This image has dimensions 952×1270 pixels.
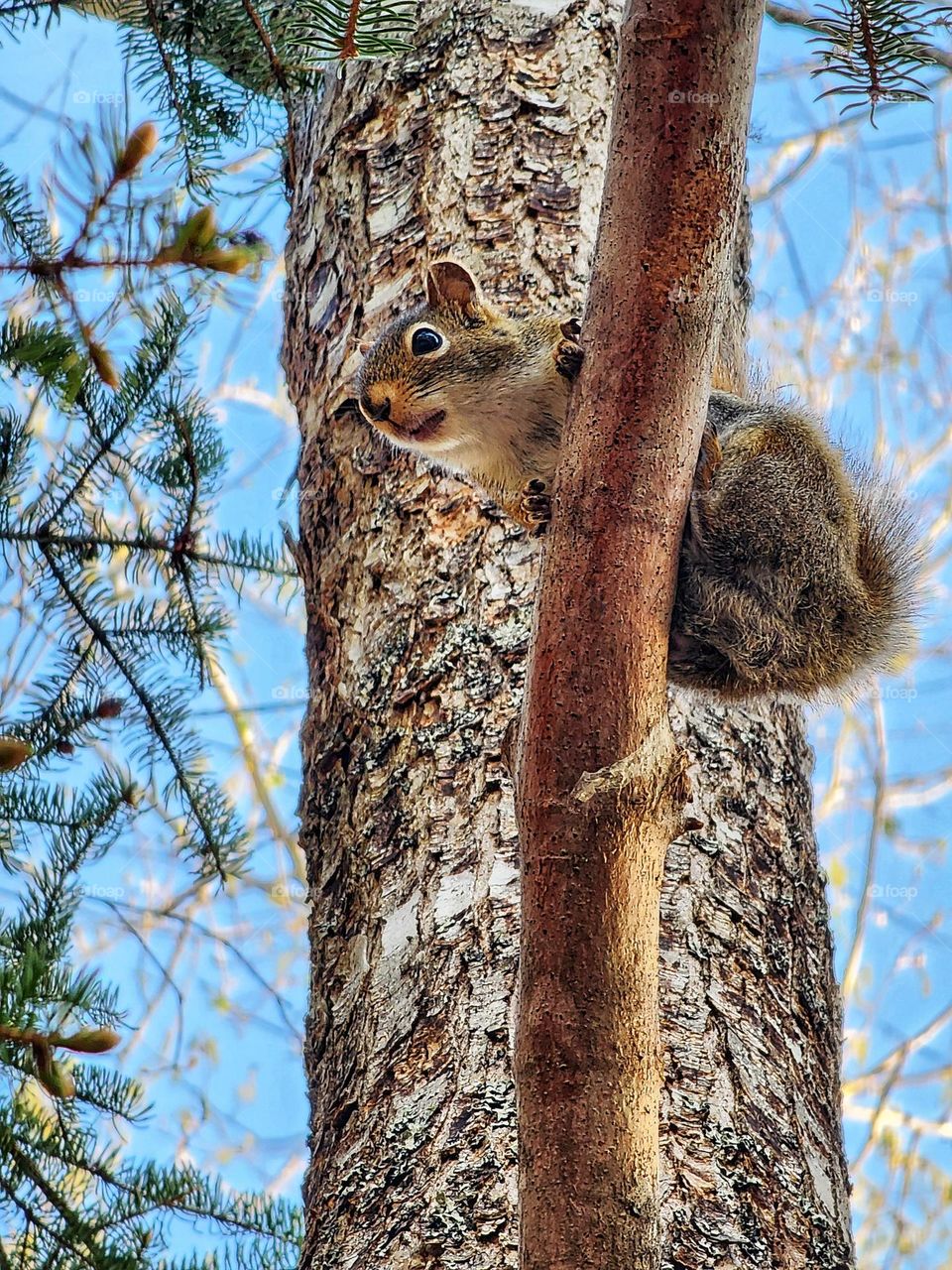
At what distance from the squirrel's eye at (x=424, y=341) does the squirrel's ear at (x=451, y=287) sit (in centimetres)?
4

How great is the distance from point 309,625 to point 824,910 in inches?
32.7

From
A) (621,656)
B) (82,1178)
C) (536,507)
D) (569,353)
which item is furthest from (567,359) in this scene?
(82,1178)

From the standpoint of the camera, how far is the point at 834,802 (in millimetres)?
6531

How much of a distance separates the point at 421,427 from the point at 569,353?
0.49 meters

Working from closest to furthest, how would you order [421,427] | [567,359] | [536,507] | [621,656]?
[621,656], [567,359], [536,507], [421,427]

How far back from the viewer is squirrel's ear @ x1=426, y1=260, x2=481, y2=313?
6.47 feet

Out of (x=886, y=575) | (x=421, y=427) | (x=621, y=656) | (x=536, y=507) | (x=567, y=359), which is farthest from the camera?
(x=421, y=427)

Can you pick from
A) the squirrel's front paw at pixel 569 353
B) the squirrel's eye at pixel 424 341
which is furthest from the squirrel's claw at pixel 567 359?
the squirrel's eye at pixel 424 341

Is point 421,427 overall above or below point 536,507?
above

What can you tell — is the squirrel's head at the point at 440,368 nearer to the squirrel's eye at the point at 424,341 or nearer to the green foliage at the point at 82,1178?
the squirrel's eye at the point at 424,341

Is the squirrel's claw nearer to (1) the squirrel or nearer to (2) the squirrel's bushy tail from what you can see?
(1) the squirrel

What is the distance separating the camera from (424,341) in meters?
2.08

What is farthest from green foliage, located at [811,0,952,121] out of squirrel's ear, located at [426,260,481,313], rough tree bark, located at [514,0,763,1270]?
squirrel's ear, located at [426,260,481,313]

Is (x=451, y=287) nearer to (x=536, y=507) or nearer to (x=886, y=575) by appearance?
(x=536, y=507)
